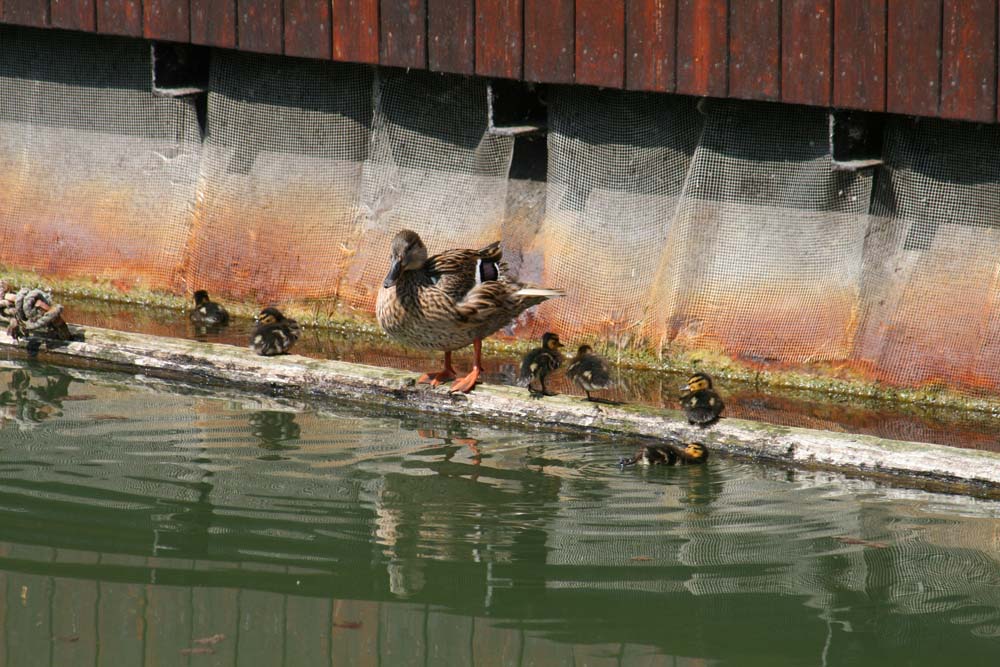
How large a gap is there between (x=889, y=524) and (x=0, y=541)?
3632mm

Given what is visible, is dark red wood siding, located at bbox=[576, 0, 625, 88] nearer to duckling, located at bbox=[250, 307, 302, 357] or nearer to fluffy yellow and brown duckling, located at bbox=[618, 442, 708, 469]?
duckling, located at bbox=[250, 307, 302, 357]

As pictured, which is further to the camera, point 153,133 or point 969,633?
point 153,133

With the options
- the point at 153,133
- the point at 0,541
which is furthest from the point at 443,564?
the point at 153,133

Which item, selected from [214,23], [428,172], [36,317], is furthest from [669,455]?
[214,23]

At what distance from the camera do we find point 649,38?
30.2 feet

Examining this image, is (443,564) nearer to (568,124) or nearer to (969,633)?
(969,633)

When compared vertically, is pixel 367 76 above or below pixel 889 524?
above

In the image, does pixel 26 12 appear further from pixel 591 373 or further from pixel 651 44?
pixel 591 373

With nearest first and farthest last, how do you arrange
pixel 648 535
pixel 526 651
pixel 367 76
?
pixel 526 651 < pixel 648 535 < pixel 367 76

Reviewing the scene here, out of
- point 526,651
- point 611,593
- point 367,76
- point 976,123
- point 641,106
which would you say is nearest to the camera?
point 526,651

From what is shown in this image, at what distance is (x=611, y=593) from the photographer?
235 inches

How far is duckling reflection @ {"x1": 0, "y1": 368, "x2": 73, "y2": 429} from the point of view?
8062mm

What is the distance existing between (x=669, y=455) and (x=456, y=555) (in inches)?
51.7

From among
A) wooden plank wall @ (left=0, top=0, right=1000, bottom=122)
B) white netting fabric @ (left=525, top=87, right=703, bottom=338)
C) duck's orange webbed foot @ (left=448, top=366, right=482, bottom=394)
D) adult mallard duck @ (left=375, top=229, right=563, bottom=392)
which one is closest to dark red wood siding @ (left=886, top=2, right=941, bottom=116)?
wooden plank wall @ (left=0, top=0, right=1000, bottom=122)
